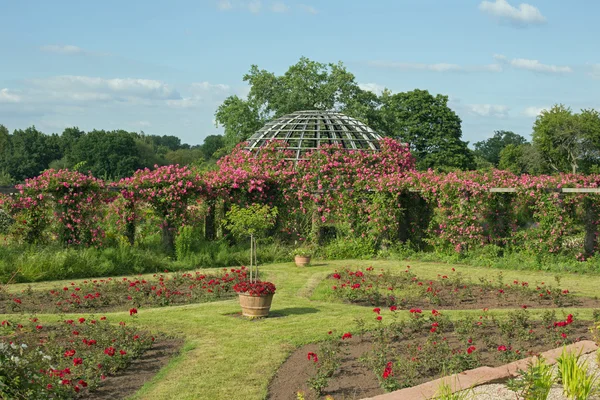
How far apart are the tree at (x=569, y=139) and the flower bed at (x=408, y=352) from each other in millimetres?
45089

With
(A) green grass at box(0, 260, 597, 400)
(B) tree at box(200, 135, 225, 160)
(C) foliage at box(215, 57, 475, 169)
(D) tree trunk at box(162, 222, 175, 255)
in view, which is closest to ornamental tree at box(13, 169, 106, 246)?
(D) tree trunk at box(162, 222, 175, 255)

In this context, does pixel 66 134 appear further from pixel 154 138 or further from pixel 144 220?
pixel 144 220

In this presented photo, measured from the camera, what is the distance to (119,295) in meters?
9.75

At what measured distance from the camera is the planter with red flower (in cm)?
841

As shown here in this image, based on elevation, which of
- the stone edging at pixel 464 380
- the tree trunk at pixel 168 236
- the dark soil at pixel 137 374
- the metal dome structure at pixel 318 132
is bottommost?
the dark soil at pixel 137 374

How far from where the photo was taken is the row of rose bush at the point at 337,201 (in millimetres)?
13898

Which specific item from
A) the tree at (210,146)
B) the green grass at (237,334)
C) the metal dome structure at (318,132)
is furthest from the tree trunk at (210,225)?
the tree at (210,146)

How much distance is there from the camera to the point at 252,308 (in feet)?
27.8

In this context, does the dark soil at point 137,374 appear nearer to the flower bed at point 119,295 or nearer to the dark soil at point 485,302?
the flower bed at point 119,295

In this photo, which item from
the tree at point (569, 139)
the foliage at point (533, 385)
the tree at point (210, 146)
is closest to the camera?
the foliage at point (533, 385)

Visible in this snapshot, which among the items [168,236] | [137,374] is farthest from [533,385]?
[168,236]

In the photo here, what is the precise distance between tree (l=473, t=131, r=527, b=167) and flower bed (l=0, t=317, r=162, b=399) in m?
83.4

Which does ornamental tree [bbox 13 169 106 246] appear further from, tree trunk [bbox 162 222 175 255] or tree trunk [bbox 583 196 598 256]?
tree trunk [bbox 583 196 598 256]

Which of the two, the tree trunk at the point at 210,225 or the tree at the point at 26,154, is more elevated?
the tree at the point at 26,154
